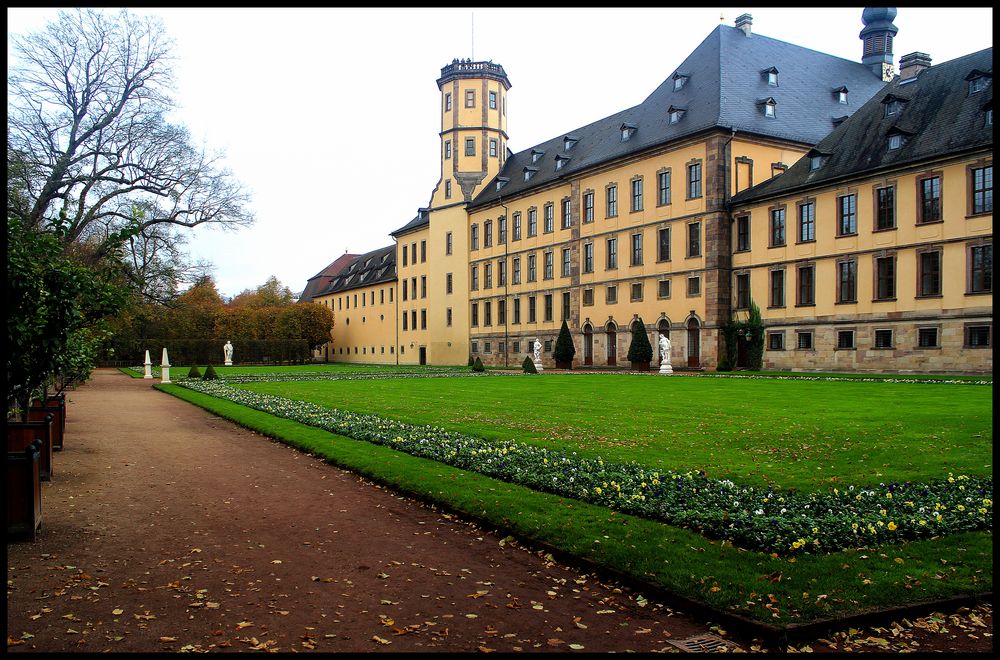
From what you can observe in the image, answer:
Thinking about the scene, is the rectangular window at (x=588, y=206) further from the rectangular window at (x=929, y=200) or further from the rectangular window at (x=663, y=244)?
the rectangular window at (x=929, y=200)

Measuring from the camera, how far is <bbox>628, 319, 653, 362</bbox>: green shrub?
45.6m

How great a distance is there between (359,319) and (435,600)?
84315 millimetres

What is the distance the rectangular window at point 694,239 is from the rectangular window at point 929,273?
12.5m

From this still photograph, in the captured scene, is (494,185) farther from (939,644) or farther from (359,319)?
(939,644)

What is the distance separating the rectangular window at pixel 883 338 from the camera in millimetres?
35281

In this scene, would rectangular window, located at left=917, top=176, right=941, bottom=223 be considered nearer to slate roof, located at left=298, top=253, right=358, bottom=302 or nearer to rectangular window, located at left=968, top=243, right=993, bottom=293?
rectangular window, located at left=968, top=243, right=993, bottom=293

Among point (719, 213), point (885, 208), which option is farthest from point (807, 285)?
point (719, 213)

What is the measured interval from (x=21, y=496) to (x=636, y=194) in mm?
45012

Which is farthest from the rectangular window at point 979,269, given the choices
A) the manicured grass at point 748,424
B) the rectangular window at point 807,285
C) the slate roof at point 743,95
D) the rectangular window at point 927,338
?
the slate roof at point 743,95

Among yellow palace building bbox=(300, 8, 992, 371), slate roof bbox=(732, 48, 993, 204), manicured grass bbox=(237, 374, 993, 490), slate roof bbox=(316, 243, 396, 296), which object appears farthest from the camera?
slate roof bbox=(316, 243, 396, 296)

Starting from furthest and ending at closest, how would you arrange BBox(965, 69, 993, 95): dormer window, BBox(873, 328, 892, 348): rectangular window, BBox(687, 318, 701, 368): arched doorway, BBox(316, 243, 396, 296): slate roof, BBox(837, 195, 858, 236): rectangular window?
1. BBox(316, 243, 396, 296): slate roof
2. BBox(687, 318, 701, 368): arched doorway
3. BBox(837, 195, 858, 236): rectangular window
4. BBox(873, 328, 892, 348): rectangular window
5. BBox(965, 69, 993, 95): dormer window

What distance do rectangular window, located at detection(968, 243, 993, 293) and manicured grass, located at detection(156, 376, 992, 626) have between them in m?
30.0

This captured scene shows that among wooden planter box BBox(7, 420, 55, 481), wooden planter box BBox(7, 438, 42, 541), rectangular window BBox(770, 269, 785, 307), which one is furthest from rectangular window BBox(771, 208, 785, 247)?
wooden planter box BBox(7, 438, 42, 541)

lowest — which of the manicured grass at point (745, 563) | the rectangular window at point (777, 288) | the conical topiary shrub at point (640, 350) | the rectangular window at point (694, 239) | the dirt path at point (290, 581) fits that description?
the dirt path at point (290, 581)
